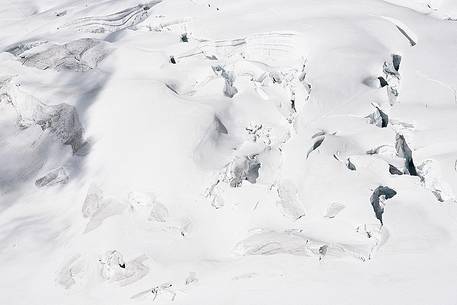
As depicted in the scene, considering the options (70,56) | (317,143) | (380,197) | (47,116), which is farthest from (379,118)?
(70,56)

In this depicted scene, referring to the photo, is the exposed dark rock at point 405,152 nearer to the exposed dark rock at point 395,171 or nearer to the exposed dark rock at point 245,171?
the exposed dark rock at point 395,171

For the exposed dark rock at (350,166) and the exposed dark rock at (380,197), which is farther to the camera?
the exposed dark rock at (350,166)

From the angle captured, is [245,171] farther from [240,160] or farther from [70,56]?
[70,56]

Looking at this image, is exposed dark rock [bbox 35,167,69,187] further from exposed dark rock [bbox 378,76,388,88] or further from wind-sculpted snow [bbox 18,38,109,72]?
exposed dark rock [bbox 378,76,388,88]

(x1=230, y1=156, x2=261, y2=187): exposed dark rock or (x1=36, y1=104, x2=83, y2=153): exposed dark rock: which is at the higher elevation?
(x1=36, y1=104, x2=83, y2=153): exposed dark rock

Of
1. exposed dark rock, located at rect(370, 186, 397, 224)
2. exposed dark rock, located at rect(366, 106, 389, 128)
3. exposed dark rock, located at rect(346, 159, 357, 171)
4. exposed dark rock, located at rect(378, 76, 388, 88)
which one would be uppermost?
exposed dark rock, located at rect(378, 76, 388, 88)

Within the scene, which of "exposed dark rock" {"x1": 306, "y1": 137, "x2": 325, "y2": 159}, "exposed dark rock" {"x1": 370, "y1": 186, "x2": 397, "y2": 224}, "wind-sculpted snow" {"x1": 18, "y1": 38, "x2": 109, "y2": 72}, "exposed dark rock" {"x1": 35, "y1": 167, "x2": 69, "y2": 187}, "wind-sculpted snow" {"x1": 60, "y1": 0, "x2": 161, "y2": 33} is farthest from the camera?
"wind-sculpted snow" {"x1": 60, "y1": 0, "x2": 161, "y2": 33}

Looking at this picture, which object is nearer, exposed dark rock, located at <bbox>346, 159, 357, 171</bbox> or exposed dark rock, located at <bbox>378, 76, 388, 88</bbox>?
exposed dark rock, located at <bbox>346, 159, 357, 171</bbox>

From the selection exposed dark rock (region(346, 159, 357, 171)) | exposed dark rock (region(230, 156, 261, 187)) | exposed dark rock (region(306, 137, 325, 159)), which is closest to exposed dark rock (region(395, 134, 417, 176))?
exposed dark rock (region(346, 159, 357, 171))

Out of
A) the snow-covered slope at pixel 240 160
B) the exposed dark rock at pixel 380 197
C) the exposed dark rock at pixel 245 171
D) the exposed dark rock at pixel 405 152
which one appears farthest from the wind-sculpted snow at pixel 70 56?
the exposed dark rock at pixel 380 197
